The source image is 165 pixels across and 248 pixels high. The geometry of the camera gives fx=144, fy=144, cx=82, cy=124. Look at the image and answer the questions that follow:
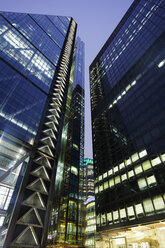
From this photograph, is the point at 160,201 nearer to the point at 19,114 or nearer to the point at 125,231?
the point at 125,231

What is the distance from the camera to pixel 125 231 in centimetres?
2595

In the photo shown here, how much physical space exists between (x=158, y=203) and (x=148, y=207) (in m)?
1.82

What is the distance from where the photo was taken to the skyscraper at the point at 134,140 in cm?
2326

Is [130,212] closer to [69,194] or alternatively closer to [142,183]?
[142,183]

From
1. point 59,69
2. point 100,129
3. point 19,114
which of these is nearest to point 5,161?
point 19,114

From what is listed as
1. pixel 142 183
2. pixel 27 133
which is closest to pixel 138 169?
pixel 142 183

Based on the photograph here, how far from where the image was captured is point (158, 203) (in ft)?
69.7

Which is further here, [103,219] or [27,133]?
[103,219]

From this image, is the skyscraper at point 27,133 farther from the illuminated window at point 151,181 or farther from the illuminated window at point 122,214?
the illuminated window at point 151,181

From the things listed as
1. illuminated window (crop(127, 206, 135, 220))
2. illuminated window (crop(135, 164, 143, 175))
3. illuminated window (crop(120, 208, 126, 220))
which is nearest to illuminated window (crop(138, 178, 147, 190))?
illuminated window (crop(135, 164, 143, 175))

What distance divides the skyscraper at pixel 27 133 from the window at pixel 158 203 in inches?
641

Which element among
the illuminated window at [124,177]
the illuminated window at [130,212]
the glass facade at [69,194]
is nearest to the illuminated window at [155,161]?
the illuminated window at [124,177]

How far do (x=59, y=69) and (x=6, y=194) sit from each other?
4677 centimetres

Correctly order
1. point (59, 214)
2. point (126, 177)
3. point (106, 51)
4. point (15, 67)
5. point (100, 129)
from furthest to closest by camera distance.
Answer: point (106, 51) < point (100, 129) < point (15, 67) < point (59, 214) < point (126, 177)
